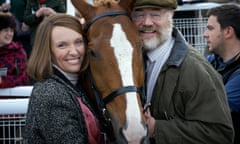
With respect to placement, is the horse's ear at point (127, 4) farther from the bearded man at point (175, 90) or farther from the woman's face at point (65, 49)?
the woman's face at point (65, 49)

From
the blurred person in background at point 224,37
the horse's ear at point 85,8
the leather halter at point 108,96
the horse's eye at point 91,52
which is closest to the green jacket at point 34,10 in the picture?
the blurred person in background at point 224,37

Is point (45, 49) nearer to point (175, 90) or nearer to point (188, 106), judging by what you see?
point (175, 90)

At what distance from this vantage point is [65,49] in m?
3.34

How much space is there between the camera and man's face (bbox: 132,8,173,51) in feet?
11.8

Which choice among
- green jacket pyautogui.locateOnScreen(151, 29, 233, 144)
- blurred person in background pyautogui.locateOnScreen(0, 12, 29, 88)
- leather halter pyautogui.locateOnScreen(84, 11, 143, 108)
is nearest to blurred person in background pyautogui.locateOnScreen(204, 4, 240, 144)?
green jacket pyautogui.locateOnScreen(151, 29, 233, 144)

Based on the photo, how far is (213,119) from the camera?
3.46 meters

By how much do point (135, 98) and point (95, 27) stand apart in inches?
24.0

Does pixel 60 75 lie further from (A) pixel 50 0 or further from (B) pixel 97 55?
(A) pixel 50 0

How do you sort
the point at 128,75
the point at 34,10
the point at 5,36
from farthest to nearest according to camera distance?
the point at 34,10
the point at 5,36
the point at 128,75

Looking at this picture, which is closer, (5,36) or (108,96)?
(108,96)

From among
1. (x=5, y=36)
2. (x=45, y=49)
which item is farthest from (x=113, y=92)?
(x=5, y=36)

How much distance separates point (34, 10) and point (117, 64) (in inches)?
144

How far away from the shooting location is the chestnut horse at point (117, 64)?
10.0 feet

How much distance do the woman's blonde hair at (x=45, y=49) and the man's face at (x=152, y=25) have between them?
0.44 m
